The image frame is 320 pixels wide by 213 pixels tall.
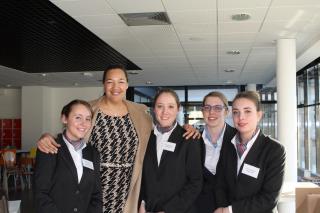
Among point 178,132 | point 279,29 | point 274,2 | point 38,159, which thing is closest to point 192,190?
point 178,132

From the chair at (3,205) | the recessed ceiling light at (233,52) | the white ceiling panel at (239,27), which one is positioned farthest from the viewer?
the recessed ceiling light at (233,52)

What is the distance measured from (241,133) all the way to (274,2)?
305 cm

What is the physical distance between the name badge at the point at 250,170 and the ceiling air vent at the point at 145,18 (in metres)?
3.54

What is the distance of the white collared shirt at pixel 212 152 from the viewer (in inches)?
102

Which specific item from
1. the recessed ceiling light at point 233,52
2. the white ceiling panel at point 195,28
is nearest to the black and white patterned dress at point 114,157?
the white ceiling panel at point 195,28

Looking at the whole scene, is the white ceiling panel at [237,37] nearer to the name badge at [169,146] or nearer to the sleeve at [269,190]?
the name badge at [169,146]

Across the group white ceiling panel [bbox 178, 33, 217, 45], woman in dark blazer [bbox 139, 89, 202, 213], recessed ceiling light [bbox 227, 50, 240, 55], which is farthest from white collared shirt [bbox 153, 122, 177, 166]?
recessed ceiling light [bbox 227, 50, 240, 55]

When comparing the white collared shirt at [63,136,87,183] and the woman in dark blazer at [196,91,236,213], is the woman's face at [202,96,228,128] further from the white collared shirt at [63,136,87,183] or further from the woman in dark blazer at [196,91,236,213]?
the white collared shirt at [63,136,87,183]

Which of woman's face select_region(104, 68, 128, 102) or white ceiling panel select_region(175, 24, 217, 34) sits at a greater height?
white ceiling panel select_region(175, 24, 217, 34)

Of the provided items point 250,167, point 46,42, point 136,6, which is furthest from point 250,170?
Answer: point 46,42

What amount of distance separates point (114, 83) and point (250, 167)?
1132mm

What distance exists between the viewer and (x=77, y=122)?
241 cm

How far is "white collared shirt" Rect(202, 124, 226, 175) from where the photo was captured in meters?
2.58

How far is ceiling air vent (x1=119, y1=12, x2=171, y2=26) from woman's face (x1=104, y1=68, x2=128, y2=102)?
286 cm
